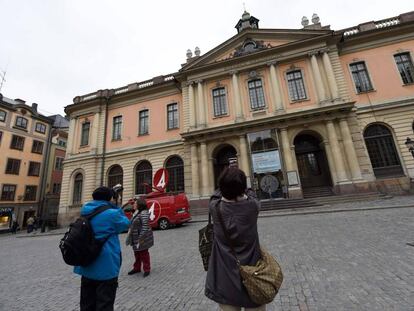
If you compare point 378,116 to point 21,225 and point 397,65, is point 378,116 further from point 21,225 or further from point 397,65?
point 21,225

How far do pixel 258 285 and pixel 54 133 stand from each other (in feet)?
134

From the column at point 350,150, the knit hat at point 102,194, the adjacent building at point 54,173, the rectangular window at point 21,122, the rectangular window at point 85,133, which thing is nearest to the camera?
the knit hat at point 102,194

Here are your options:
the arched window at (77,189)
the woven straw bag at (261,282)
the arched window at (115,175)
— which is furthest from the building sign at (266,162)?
the arched window at (77,189)

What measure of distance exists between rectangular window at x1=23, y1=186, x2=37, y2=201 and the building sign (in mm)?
30464

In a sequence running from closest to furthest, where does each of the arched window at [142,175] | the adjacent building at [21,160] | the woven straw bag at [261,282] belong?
the woven straw bag at [261,282], the arched window at [142,175], the adjacent building at [21,160]

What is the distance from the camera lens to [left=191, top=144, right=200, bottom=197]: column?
731 inches

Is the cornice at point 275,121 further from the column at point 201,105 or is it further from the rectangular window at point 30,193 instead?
the rectangular window at point 30,193

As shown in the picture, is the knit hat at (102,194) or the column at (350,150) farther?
the column at (350,150)

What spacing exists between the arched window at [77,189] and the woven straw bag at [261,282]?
81.9ft

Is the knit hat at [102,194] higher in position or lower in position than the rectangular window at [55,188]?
lower

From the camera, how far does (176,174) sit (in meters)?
20.7

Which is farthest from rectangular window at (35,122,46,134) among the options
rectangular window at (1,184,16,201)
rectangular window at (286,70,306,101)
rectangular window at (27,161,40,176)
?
rectangular window at (286,70,306,101)

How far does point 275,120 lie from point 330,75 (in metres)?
5.60

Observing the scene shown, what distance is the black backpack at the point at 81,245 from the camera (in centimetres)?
234
